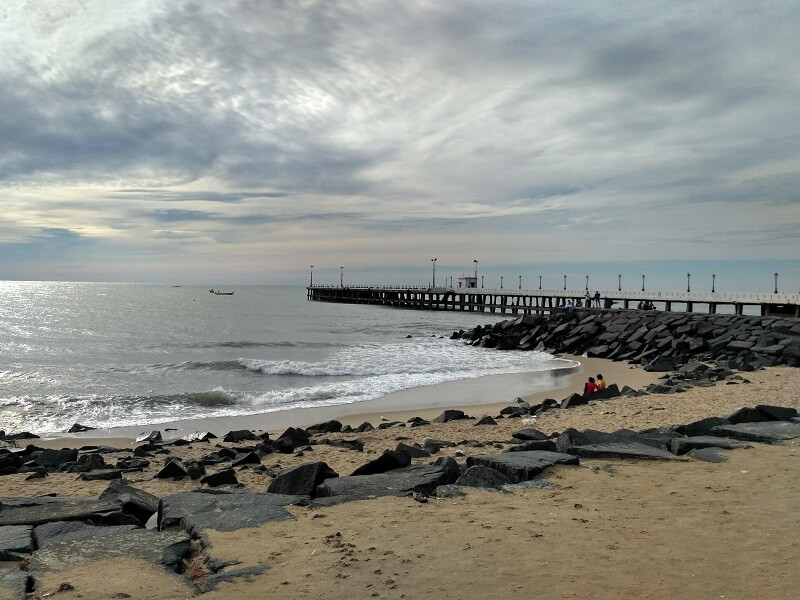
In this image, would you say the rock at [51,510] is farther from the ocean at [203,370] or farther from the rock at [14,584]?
the ocean at [203,370]

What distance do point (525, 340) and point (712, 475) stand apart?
31.0m

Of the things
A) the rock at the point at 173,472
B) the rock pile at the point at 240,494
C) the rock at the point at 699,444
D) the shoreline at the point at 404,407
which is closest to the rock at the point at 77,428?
the shoreline at the point at 404,407

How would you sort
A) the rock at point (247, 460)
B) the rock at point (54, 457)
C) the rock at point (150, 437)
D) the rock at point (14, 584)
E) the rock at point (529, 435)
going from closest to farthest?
1. the rock at point (14, 584)
2. the rock at point (247, 460)
3. the rock at point (529, 435)
4. the rock at point (54, 457)
5. the rock at point (150, 437)

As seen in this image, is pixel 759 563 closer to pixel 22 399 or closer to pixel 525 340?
pixel 22 399

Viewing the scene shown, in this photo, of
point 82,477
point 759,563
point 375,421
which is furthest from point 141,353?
point 759,563

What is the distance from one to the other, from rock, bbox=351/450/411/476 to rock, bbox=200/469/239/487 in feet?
5.41

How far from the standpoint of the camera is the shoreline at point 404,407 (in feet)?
44.3

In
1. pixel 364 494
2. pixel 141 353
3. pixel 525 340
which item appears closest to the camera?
pixel 364 494

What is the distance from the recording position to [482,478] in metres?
6.45

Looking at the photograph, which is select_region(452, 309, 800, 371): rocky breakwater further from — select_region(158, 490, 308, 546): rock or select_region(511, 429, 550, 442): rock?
select_region(158, 490, 308, 546): rock

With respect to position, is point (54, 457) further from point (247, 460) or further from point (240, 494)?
point (240, 494)

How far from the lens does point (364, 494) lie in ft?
19.9

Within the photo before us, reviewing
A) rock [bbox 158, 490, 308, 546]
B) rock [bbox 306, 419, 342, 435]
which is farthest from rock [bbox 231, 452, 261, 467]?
rock [bbox 306, 419, 342, 435]

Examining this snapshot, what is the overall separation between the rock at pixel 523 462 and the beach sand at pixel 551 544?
16cm
